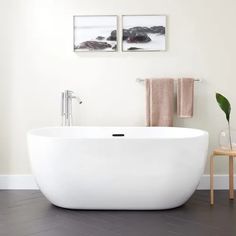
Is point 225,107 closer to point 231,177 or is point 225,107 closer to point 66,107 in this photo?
point 231,177

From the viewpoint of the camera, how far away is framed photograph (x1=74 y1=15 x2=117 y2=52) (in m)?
4.19

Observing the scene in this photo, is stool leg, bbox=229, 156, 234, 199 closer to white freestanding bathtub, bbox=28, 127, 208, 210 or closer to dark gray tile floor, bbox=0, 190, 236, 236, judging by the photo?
dark gray tile floor, bbox=0, 190, 236, 236

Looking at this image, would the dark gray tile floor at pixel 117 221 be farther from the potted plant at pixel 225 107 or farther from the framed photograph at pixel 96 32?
the framed photograph at pixel 96 32

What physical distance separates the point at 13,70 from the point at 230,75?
Answer: 226cm

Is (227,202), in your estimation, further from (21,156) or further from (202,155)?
(21,156)

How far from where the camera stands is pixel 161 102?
410 cm

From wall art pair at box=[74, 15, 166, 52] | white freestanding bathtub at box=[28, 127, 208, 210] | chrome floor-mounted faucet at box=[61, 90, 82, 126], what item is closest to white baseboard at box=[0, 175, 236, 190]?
chrome floor-mounted faucet at box=[61, 90, 82, 126]

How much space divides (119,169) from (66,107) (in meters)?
1.17

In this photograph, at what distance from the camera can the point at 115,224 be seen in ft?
9.96

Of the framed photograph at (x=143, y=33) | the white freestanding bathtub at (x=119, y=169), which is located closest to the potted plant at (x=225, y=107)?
the white freestanding bathtub at (x=119, y=169)

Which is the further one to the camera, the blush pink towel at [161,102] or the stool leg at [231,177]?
the blush pink towel at [161,102]

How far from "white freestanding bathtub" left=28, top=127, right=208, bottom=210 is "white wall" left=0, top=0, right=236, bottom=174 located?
95 centimetres

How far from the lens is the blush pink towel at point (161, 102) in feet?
13.4

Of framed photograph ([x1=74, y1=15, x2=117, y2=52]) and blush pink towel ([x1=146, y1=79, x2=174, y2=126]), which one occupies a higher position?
framed photograph ([x1=74, y1=15, x2=117, y2=52])
